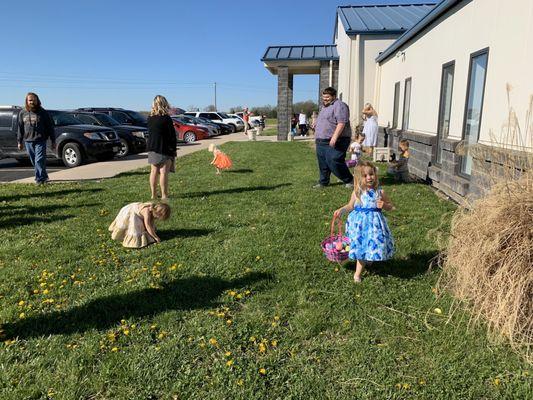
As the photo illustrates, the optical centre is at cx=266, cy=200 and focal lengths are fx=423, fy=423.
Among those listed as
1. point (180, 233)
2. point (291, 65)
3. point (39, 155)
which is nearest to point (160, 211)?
point (180, 233)

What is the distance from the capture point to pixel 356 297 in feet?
12.0

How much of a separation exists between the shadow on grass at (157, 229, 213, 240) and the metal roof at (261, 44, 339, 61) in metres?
15.8

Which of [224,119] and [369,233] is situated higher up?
[224,119]

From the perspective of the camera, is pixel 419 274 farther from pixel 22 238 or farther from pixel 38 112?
pixel 38 112

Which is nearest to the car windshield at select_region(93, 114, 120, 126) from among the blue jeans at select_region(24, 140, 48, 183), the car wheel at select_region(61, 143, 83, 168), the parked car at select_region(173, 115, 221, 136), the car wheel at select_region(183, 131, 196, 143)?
the car wheel at select_region(61, 143, 83, 168)

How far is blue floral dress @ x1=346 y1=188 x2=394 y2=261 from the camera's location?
12.2ft

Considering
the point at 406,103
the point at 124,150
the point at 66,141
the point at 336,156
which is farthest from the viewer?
the point at 124,150

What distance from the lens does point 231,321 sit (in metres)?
3.27

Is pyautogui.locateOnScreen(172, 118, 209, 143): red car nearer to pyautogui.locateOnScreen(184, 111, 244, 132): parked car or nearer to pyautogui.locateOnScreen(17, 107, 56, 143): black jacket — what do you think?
pyautogui.locateOnScreen(184, 111, 244, 132): parked car

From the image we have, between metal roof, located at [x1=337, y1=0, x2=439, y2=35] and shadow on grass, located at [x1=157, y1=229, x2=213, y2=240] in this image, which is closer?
shadow on grass, located at [x1=157, y1=229, x2=213, y2=240]

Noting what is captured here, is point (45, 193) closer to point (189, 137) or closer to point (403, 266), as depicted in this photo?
point (403, 266)

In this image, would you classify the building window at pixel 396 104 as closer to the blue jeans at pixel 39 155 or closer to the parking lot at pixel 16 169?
the blue jeans at pixel 39 155

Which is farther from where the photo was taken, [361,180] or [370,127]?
[370,127]

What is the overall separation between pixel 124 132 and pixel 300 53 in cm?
967
